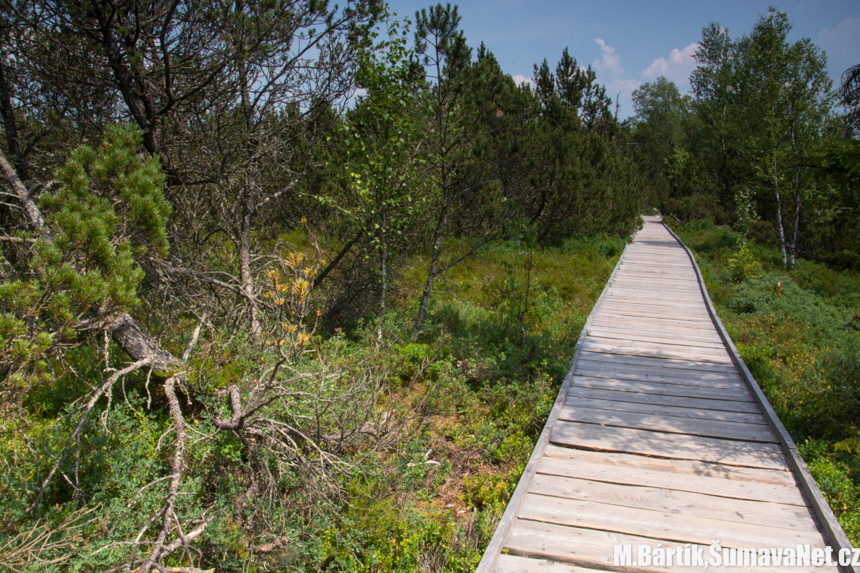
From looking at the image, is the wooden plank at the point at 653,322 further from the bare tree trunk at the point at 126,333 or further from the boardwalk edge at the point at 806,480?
the bare tree trunk at the point at 126,333

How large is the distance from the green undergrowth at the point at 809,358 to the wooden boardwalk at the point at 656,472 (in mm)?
343

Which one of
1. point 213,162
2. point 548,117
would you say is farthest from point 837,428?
point 548,117

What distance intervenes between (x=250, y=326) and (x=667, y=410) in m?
4.55

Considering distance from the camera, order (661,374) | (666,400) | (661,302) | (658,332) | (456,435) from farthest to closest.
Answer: (661,302)
(658,332)
(661,374)
(666,400)
(456,435)

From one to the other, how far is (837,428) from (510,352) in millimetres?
3494

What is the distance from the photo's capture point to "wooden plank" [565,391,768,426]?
481cm

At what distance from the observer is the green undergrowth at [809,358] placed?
4.14 m

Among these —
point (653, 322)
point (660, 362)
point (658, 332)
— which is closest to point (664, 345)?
point (658, 332)

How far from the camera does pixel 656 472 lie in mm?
3918

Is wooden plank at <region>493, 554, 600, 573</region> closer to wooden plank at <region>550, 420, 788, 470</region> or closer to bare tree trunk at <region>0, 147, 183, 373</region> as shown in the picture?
wooden plank at <region>550, 420, 788, 470</region>

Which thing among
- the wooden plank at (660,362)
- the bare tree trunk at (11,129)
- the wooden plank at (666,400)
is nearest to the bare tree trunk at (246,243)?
the bare tree trunk at (11,129)

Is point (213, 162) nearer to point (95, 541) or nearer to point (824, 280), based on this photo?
point (95, 541)

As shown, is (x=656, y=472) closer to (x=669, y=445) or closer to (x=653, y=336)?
(x=669, y=445)

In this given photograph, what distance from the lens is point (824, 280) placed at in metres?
16.1
